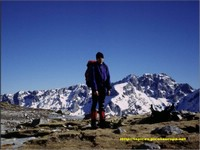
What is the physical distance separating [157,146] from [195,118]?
7.01 metres

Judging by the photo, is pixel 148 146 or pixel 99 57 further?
pixel 99 57

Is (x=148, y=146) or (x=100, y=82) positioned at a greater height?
(x=100, y=82)

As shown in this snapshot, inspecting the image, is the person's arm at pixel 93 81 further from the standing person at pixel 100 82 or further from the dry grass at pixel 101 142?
the dry grass at pixel 101 142

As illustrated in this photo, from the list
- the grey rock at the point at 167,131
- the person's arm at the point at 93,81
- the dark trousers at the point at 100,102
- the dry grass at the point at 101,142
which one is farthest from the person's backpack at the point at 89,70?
the grey rock at the point at 167,131

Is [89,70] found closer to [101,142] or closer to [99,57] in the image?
[99,57]

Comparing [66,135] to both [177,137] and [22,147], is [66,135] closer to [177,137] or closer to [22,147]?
[22,147]

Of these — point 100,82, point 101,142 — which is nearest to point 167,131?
point 101,142

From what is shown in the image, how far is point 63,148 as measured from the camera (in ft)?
31.8

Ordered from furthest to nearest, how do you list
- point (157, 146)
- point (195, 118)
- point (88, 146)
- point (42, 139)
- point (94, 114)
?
point (195, 118) → point (94, 114) → point (42, 139) → point (88, 146) → point (157, 146)

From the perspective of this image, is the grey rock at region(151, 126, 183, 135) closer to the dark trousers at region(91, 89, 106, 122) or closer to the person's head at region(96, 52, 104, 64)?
the dark trousers at region(91, 89, 106, 122)

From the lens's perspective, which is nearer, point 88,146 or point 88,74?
point 88,146

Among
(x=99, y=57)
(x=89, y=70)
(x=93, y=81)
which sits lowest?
(x=93, y=81)

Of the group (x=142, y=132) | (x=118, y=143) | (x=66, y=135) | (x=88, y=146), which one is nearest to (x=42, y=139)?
(x=66, y=135)

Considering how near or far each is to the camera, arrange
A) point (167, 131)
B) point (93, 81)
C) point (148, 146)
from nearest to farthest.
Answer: point (148, 146) < point (167, 131) < point (93, 81)
